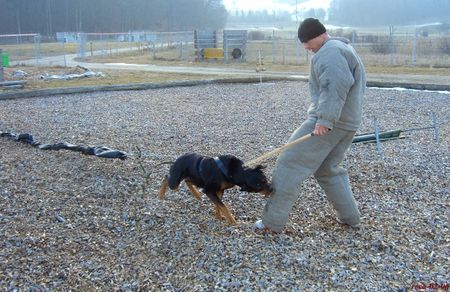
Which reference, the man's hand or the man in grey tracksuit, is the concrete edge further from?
the man's hand

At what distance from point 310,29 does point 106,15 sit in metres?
85.8

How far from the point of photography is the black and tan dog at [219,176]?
439 centimetres

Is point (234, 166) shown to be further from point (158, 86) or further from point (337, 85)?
point (158, 86)

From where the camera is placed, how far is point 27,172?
21.0 feet

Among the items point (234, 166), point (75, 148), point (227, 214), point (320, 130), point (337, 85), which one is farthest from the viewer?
point (75, 148)

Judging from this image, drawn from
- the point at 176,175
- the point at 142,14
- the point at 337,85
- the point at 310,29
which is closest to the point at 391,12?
the point at 142,14

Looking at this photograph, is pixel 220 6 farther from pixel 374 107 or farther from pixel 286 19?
pixel 374 107

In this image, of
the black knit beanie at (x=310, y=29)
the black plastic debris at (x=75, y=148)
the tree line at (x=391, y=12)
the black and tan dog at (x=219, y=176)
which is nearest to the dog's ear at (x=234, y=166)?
the black and tan dog at (x=219, y=176)

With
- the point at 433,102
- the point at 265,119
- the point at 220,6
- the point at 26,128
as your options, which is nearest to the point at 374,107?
the point at 433,102

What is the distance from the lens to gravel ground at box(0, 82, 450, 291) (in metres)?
3.68

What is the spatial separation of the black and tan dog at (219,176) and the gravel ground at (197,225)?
0.28 meters

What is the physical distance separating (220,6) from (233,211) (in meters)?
112

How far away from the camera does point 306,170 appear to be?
417 cm

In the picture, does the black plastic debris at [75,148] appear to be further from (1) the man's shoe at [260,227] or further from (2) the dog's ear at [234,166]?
(1) the man's shoe at [260,227]
